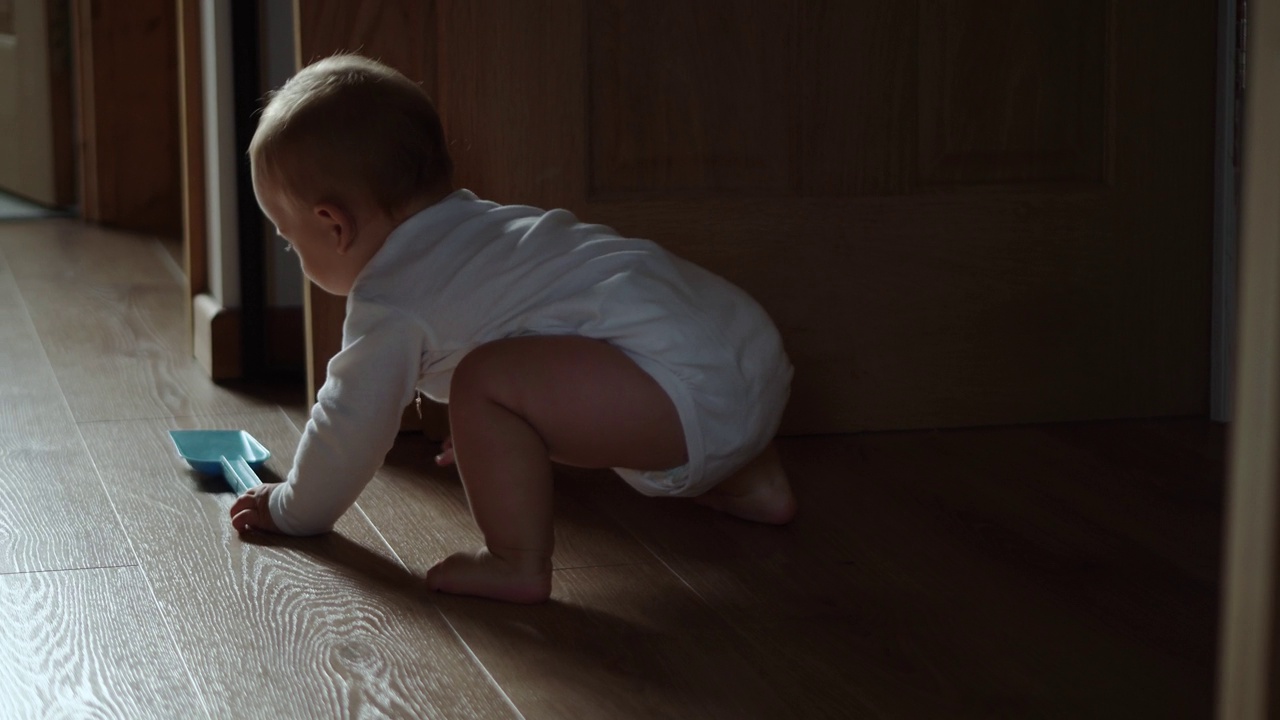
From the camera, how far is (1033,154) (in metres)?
1.62

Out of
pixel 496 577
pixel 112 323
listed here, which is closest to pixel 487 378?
pixel 496 577

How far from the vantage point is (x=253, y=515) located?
127cm

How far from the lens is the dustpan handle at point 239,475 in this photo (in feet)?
4.53

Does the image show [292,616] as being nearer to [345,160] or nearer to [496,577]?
[496,577]

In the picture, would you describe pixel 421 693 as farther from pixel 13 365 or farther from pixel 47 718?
pixel 13 365

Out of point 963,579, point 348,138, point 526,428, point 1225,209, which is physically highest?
point 348,138

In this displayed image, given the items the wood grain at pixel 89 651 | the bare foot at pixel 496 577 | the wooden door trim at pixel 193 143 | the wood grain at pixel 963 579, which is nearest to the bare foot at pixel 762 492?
the wood grain at pixel 963 579

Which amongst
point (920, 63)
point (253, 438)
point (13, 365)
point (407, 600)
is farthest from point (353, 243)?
point (13, 365)

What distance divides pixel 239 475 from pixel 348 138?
409mm

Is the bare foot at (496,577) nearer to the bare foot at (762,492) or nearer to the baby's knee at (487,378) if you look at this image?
the baby's knee at (487,378)

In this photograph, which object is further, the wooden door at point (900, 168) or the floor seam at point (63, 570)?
the wooden door at point (900, 168)

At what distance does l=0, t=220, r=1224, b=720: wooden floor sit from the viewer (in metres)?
0.95

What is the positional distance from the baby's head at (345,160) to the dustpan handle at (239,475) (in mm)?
266

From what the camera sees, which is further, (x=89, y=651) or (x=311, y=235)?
(x=311, y=235)
